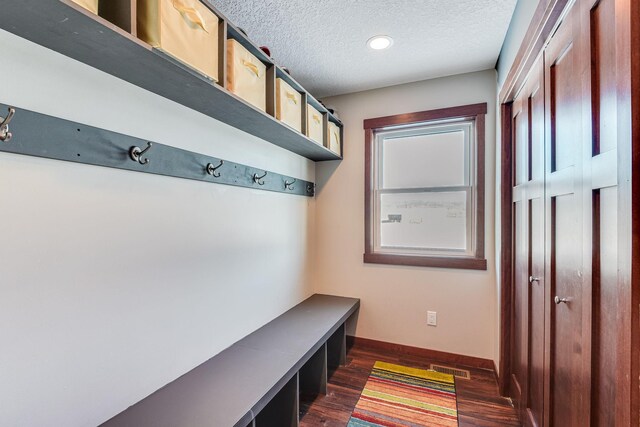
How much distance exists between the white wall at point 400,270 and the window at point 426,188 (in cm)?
7

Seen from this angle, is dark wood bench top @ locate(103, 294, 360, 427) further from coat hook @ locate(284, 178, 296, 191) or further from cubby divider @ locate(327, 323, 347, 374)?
coat hook @ locate(284, 178, 296, 191)

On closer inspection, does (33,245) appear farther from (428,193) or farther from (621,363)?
(428,193)

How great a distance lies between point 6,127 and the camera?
875 mm

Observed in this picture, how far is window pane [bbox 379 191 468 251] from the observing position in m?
2.59

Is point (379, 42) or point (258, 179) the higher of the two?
point (379, 42)

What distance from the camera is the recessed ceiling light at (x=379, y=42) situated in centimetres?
196

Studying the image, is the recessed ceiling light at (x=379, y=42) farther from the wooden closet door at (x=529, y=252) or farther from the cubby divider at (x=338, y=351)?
the cubby divider at (x=338, y=351)

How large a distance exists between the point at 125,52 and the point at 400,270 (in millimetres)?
2438

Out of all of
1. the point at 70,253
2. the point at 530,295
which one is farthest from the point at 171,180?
the point at 530,295

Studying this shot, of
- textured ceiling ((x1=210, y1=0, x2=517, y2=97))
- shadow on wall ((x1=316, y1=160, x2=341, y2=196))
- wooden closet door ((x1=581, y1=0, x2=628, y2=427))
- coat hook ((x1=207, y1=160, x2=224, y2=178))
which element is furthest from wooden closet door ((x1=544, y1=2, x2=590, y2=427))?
shadow on wall ((x1=316, y1=160, x2=341, y2=196))

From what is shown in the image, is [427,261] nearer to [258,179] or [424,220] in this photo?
[424,220]

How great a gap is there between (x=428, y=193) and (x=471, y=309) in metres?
1.04

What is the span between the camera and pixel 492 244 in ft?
7.88

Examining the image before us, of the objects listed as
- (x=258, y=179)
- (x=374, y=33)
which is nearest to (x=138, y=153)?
(x=258, y=179)
